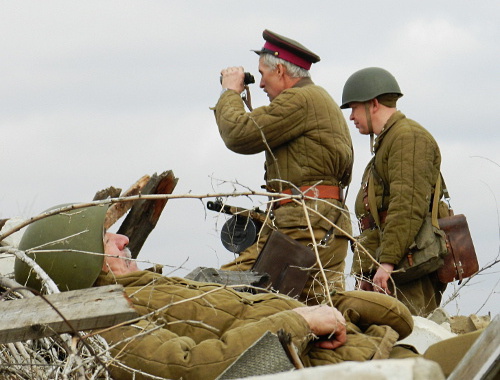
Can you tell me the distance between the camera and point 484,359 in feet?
10.8

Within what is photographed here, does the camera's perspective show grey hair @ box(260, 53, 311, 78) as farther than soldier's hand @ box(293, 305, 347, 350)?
Yes

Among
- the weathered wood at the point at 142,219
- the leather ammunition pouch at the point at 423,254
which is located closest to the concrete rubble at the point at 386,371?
the weathered wood at the point at 142,219

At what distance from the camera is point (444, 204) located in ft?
25.0

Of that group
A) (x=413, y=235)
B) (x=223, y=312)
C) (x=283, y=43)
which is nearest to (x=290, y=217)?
(x=413, y=235)

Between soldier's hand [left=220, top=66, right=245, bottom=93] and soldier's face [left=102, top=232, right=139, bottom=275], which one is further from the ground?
soldier's hand [left=220, top=66, right=245, bottom=93]

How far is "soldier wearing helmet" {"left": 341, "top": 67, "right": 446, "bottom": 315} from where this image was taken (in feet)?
23.6

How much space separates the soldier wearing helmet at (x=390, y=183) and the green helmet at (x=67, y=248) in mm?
2234

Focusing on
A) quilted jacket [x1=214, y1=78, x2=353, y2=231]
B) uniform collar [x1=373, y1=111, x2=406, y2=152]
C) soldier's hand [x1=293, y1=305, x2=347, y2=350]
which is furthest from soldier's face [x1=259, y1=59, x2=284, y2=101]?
soldier's hand [x1=293, y1=305, x2=347, y2=350]

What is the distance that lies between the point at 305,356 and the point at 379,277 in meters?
2.81

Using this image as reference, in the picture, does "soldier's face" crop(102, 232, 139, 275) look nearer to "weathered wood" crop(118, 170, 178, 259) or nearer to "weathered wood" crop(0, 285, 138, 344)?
"weathered wood" crop(0, 285, 138, 344)

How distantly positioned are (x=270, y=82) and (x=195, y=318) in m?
3.29

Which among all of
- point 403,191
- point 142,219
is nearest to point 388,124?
point 403,191

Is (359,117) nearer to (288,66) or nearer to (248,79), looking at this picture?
→ (288,66)

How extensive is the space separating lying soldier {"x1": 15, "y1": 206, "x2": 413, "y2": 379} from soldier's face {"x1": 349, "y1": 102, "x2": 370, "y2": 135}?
103 inches
